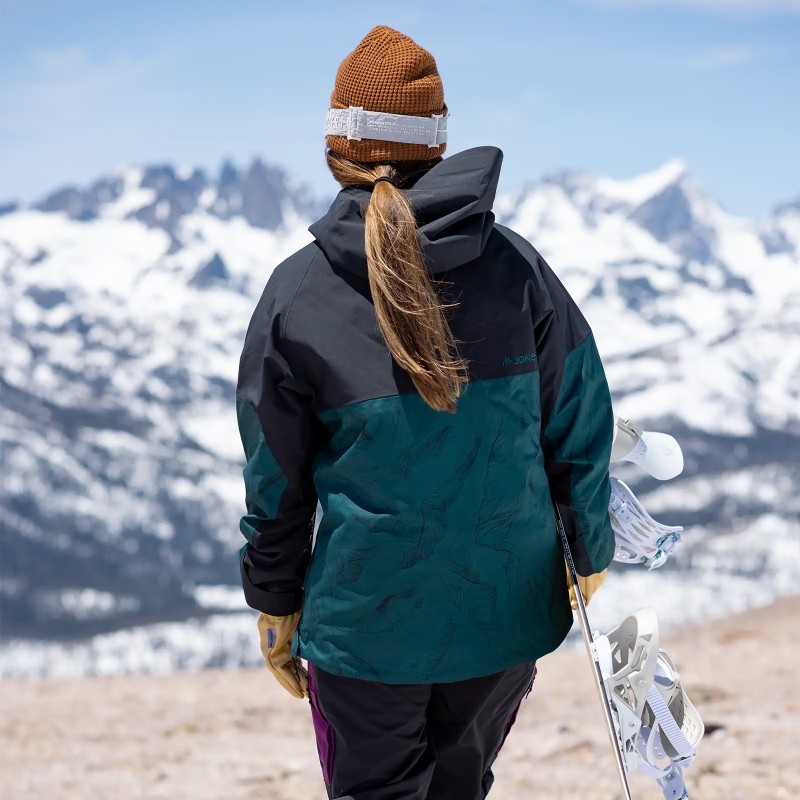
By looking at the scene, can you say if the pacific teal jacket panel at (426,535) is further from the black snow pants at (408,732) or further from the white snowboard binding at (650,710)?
the white snowboard binding at (650,710)

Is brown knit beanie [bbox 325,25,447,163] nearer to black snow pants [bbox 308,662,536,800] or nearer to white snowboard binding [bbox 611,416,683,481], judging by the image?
white snowboard binding [bbox 611,416,683,481]

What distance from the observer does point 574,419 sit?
2.71 metres

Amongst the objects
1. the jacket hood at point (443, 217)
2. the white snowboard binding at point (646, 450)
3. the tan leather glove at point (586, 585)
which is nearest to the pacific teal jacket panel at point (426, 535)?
the tan leather glove at point (586, 585)

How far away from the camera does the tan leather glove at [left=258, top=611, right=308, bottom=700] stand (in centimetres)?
281

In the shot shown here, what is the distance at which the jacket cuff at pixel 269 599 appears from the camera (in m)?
2.72

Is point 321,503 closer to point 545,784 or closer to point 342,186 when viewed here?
point 342,186

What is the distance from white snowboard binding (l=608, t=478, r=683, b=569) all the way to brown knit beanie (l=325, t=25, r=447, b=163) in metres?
1.14

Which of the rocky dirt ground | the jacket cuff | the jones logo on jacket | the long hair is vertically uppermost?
the long hair

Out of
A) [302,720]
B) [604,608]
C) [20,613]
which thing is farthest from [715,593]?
[302,720]

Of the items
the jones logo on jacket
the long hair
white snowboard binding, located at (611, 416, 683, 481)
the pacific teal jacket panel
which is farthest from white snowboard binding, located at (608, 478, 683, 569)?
the long hair

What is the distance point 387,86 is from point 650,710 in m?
1.85

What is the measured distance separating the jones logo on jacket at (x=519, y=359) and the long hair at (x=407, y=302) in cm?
15

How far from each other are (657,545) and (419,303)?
1131 millimetres

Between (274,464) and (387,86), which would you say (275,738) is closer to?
(274,464)
